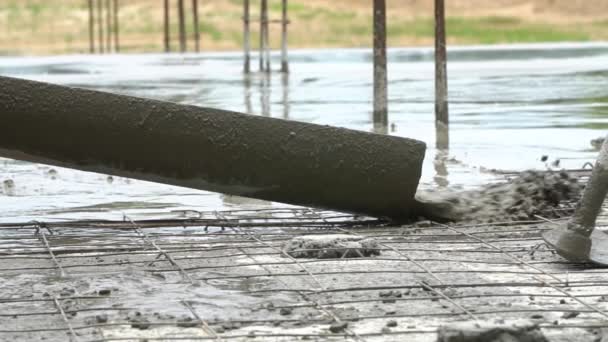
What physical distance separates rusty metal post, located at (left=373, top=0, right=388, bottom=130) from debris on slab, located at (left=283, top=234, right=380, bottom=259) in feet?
22.1

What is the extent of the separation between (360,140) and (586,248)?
65.8 inches

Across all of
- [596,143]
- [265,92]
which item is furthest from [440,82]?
[265,92]

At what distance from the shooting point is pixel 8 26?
5025 centimetres

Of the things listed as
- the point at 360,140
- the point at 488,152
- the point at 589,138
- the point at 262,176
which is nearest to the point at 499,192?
the point at 360,140

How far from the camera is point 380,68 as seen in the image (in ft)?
42.5

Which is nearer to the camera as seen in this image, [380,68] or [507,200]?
[507,200]

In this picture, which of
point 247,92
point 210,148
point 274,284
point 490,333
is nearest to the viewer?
point 490,333

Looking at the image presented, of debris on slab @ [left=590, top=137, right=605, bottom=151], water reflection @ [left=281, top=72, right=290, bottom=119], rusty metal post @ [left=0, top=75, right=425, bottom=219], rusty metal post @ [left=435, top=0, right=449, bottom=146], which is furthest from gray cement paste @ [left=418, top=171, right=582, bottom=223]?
water reflection @ [left=281, top=72, right=290, bottom=119]

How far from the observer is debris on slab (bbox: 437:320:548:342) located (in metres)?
3.82

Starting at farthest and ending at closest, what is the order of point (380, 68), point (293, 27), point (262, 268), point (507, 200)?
1. point (293, 27)
2. point (380, 68)
3. point (507, 200)
4. point (262, 268)

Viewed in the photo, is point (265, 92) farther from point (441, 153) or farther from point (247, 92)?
point (441, 153)

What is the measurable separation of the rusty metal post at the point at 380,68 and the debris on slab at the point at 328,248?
675 centimetres

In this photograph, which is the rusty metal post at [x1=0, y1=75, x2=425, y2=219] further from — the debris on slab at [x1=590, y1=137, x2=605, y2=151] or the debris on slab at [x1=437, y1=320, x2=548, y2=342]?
the debris on slab at [x1=590, y1=137, x2=605, y2=151]

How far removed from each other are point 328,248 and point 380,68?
7.38m
